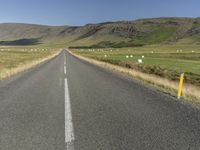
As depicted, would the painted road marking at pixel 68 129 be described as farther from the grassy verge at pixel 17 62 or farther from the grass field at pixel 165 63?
the grassy verge at pixel 17 62

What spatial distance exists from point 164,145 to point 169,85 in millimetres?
10841

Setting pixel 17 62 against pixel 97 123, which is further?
pixel 17 62

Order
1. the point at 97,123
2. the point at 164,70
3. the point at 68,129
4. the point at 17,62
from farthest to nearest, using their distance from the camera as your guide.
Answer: the point at 17,62, the point at 164,70, the point at 97,123, the point at 68,129

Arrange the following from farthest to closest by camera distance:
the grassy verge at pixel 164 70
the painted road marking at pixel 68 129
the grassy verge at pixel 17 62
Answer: the grassy verge at pixel 17 62 < the grassy verge at pixel 164 70 < the painted road marking at pixel 68 129

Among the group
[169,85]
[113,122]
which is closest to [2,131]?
[113,122]

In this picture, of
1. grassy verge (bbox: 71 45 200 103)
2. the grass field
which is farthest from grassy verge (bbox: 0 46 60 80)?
the grass field

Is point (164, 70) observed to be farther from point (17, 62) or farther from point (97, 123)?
point (17, 62)

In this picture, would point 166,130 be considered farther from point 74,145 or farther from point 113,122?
point 74,145

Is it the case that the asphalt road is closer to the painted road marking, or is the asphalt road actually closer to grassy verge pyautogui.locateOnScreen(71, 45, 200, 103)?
the painted road marking

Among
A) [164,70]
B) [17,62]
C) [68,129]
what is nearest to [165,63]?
[164,70]

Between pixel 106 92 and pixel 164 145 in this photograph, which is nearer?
pixel 164 145

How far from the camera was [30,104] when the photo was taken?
10734 mm

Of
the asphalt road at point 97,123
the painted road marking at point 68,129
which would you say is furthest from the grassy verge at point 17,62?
the painted road marking at point 68,129

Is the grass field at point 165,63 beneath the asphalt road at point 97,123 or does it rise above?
beneath
